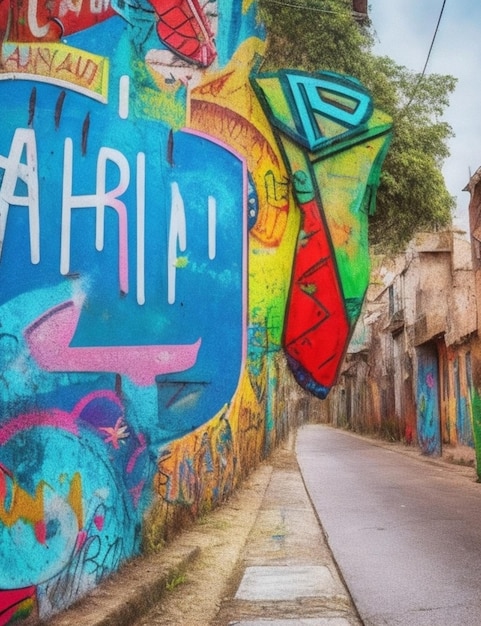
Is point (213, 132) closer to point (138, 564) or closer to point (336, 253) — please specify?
point (336, 253)

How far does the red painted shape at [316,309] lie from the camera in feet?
17.7

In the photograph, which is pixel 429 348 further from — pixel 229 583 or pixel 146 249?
pixel 146 249

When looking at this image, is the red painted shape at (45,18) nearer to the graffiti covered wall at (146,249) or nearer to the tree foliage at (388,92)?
the graffiti covered wall at (146,249)

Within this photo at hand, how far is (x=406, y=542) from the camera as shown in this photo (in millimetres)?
7953

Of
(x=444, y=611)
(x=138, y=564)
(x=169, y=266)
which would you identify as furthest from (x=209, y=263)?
(x=444, y=611)

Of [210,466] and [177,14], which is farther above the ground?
[177,14]

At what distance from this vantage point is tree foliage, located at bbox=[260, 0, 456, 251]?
1603cm

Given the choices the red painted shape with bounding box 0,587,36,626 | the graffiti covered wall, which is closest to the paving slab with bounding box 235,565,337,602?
the graffiti covered wall

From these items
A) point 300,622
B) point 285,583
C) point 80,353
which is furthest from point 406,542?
point 80,353

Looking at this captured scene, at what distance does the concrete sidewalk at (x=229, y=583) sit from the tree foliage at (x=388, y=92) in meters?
9.62

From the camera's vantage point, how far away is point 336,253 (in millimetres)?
5367

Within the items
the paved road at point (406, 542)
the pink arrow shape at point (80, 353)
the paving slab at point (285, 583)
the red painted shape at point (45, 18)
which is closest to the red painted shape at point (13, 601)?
the pink arrow shape at point (80, 353)

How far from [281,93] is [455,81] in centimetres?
1824

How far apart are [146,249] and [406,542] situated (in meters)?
4.52
